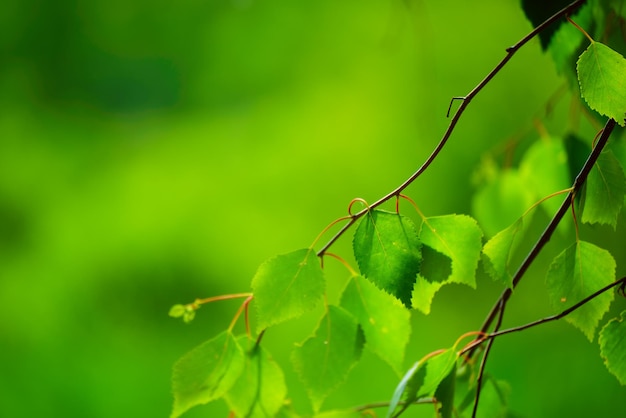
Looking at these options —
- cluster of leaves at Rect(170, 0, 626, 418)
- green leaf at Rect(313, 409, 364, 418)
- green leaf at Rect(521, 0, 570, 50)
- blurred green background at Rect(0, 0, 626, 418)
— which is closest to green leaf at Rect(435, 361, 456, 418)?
cluster of leaves at Rect(170, 0, 626, 418)

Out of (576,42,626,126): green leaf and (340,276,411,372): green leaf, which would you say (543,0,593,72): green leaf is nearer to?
(576,42,626,126): green leaf

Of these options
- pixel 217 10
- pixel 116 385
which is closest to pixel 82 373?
pixel 116 385

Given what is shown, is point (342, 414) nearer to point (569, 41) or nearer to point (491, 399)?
point (491, 399)

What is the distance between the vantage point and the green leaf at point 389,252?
40 cm

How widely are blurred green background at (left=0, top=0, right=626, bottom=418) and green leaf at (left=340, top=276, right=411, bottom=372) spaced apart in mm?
633

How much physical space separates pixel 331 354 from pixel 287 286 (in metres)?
0.07

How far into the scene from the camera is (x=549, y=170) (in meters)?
0.71

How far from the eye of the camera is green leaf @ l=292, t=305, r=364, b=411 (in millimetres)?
465

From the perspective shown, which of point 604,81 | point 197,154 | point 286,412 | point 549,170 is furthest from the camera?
point 197,154

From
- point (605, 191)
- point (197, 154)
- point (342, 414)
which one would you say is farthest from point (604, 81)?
point (197, 154)

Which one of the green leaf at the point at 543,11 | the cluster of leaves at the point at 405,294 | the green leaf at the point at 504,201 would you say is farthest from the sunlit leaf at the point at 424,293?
the green leaf at the point at 504,201

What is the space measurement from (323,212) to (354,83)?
0.23 meters

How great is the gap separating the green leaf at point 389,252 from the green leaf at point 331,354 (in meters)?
0.07

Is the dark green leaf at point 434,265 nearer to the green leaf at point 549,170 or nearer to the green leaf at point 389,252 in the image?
the green leaf at point 389,252
